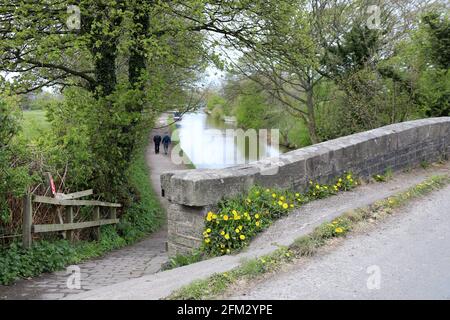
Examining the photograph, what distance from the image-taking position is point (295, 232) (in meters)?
5.81

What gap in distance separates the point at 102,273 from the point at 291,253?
156 inches

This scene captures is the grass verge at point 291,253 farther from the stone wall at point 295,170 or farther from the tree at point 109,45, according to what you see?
the tree at point 109,45

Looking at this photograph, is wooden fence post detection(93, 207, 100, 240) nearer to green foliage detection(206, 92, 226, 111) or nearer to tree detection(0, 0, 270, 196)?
tree detection(0, 0, 270, 196)

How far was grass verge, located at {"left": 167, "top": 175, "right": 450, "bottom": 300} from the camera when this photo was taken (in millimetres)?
4250

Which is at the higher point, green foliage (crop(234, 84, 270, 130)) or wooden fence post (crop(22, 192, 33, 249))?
green foliage (crop(234, 84, 270, 130))

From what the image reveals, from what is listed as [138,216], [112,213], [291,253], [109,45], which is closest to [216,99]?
[138,216]

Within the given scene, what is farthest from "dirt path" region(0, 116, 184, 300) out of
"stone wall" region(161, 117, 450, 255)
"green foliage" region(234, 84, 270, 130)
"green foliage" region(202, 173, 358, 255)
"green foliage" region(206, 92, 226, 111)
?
"green foliage" region(234, 84, 270, 130)

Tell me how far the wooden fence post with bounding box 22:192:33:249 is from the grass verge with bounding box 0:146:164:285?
4.6 inches

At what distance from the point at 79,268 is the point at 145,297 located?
4.33 m

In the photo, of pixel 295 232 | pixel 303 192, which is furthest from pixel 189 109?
pixel 295 232

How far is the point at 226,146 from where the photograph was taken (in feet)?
142

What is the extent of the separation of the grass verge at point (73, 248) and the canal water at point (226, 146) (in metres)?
12.9

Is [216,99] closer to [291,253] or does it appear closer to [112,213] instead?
[112,213]
